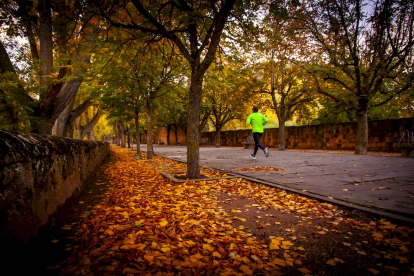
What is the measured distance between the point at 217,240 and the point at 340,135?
15.8 meters

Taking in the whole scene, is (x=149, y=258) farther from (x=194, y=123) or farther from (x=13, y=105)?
(x=13, y=105)

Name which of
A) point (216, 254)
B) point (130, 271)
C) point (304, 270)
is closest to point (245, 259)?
point (216, 254)

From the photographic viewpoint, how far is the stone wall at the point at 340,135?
467 inches

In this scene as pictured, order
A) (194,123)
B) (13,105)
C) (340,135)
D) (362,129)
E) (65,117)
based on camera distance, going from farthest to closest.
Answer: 1. (340,135)
2. (65,117)
3. (362,129)
4. (13,105)
5. (194,123)

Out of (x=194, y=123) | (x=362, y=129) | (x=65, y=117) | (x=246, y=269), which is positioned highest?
(x=65, y=117)

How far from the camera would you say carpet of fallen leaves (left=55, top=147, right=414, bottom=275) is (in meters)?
1.68

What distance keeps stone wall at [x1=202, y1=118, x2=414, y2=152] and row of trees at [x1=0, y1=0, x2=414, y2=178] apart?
1.86 m

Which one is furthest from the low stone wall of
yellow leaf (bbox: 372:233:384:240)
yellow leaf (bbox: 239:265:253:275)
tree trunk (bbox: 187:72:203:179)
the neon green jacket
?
the neon green jacket

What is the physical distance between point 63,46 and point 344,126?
16331 millimetres

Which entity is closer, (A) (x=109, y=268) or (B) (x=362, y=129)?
(A) (x=109, y=268)

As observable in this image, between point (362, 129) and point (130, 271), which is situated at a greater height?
point (362, 129)

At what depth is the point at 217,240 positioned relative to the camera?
2115mm

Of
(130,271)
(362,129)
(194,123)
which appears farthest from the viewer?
(362,129)

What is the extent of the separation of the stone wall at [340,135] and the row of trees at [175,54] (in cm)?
186
